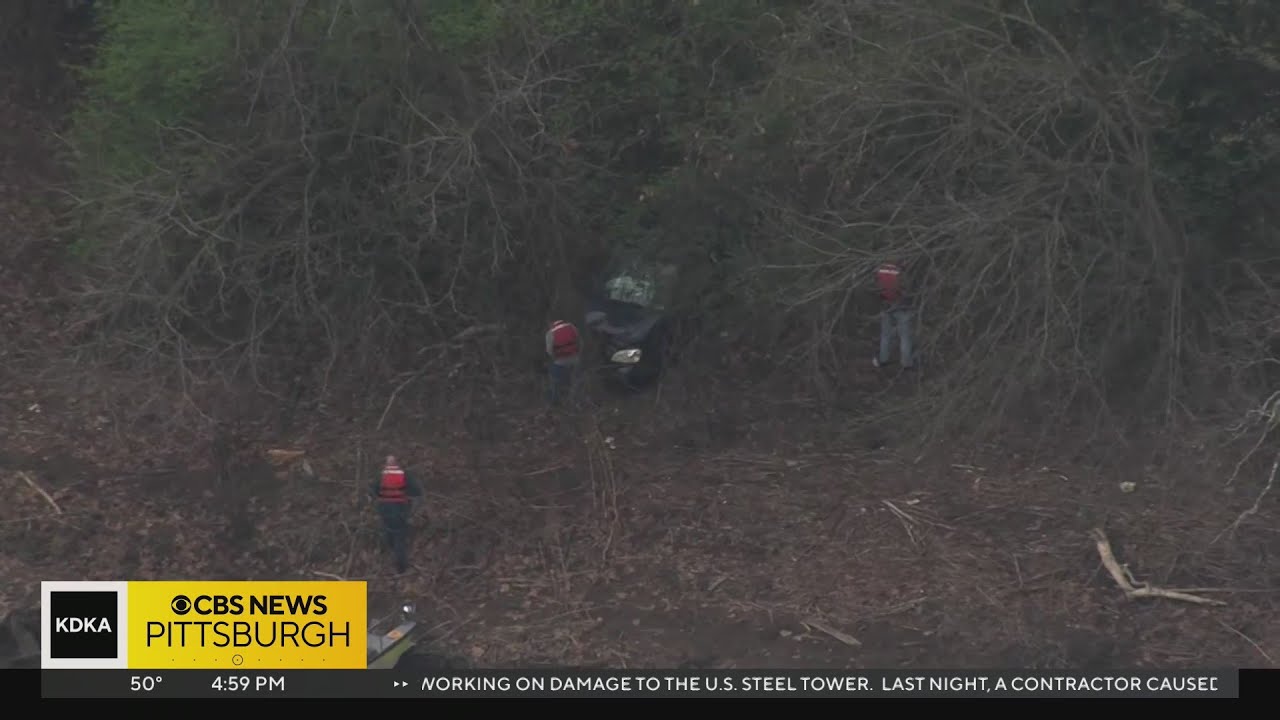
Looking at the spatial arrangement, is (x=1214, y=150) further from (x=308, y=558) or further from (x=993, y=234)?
(x=308, y=558)

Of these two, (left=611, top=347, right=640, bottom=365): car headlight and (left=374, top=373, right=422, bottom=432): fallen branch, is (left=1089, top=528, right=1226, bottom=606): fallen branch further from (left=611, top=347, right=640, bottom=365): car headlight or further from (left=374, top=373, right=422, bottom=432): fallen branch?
(left=374, top=373, right=422, bottom=432): fallen branch

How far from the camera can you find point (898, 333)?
47.4 feet

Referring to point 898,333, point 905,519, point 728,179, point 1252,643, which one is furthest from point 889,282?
point 1252,643

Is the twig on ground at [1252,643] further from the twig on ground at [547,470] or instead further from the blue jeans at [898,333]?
the twig on ground at [547,470]

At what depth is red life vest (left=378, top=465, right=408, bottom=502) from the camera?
11445 millimetres

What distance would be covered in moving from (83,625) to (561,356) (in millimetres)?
4922

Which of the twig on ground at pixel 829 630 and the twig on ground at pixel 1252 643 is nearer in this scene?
the twig on ground at pixel 1252 643

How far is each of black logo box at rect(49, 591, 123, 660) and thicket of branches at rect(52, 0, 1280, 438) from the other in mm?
3243

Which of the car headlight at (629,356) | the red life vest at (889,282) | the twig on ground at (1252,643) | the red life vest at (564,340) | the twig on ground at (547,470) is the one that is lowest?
the twig on ground at (547,470)

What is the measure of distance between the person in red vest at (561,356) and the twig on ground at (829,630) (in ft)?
12.2

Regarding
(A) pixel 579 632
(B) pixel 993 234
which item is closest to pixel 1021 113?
(B) pixel 993 234

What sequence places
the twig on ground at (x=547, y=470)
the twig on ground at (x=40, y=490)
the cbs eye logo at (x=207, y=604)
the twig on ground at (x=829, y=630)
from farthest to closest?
the twig on ground at (x=547, y=470), the twig on ground at (x=40, y=490), the twig on ground at (x=829, y=630), the cbs eye logo at (x=207, y=604)

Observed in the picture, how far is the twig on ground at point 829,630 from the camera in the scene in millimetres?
10773

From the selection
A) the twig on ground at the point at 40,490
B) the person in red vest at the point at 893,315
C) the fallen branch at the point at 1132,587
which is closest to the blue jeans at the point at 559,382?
the person in red vest at the point at 893,315
